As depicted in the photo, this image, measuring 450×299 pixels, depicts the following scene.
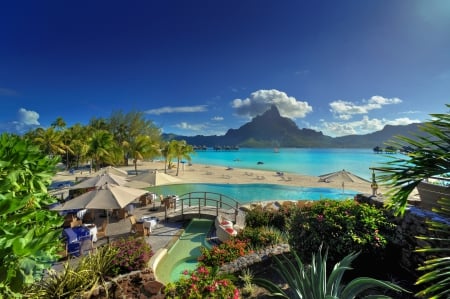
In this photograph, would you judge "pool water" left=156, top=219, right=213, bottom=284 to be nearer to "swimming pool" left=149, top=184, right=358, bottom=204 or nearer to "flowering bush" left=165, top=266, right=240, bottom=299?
"flowering bush" left=165, top=266, right=240, bottom=299

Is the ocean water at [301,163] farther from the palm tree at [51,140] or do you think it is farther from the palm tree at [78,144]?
the palm tree at [51,140]

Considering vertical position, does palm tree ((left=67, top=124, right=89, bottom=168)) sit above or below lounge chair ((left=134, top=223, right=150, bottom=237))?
above

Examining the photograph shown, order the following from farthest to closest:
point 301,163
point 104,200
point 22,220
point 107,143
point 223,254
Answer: point 301,163, point 107,143, point 104,200, point 223,254, point 22,220

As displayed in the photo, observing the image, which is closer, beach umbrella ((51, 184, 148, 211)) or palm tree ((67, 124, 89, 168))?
beach umbrella ((51, 184, 148, 211))

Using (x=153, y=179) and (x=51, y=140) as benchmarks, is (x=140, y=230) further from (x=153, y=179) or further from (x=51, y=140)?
(x=51, y=140)

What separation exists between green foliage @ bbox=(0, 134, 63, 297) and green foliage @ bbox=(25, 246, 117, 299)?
7.63 ft

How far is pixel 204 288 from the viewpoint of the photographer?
4.20 m

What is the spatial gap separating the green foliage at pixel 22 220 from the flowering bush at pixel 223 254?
4946 mm

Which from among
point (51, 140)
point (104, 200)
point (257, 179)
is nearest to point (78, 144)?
point (51, 140)

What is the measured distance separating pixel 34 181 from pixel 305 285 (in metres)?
3.83

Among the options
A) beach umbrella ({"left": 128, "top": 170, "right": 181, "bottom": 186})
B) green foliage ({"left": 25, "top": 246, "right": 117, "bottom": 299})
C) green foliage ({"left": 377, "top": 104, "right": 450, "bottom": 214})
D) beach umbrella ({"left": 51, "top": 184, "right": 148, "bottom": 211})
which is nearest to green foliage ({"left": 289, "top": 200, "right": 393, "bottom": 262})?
green foliage ({"left": 377, "top": 104, "right": 450, "bottom": 214})

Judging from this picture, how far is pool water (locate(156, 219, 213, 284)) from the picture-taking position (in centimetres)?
686

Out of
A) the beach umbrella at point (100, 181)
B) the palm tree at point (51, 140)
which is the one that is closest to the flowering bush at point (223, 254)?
the beach umbrella at point (100, 181)

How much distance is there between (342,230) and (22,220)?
5.45 m
